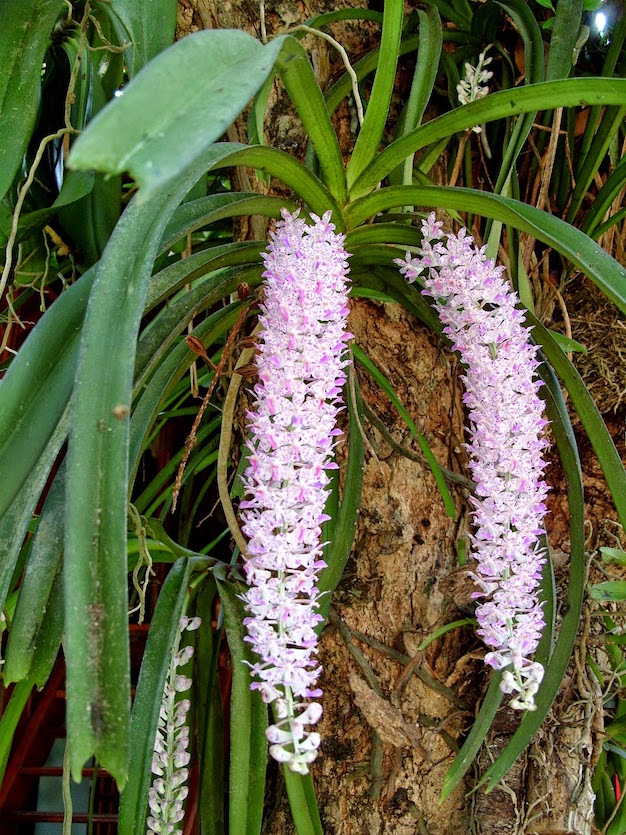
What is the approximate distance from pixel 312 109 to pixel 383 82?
8 centimetres

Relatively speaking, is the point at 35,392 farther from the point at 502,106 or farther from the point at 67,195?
the point at 502,106

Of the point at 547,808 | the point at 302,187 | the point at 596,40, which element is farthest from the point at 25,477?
the point at 596,40

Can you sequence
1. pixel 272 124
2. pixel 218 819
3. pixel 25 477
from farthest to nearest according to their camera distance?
pixel 272 124 → pixel 218 819 → pixel 25 477

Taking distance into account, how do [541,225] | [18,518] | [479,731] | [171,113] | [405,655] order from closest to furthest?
[171,113], [18,518], [541,225], [479,731], [405,655]

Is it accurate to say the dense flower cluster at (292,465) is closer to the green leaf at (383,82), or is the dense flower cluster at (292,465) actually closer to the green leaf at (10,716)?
the green leaf at (383,82)

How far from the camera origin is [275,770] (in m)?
0.78

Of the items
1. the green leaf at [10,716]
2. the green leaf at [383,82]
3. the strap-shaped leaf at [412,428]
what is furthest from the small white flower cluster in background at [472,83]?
the green leaf at [10,716]

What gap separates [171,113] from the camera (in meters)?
0.33

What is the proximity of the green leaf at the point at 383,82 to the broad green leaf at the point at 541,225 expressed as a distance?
0.05 metres

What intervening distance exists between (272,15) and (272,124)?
146 millimetres

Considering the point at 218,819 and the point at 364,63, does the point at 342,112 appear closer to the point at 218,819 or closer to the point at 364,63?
the point at 364,63

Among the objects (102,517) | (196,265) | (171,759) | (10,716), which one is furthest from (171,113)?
(10,716)

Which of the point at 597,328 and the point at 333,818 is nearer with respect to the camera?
the point at 333,818

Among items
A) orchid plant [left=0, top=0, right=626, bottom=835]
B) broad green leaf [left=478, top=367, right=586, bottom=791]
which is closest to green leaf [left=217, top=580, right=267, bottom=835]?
orchid plant [left=0, top=0, right=626, bottom=835]
